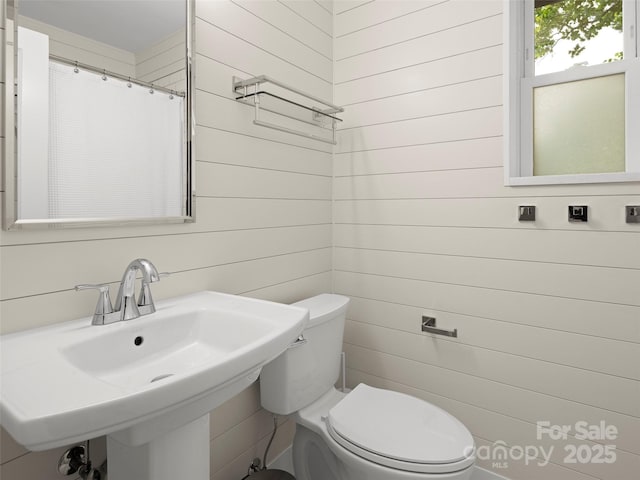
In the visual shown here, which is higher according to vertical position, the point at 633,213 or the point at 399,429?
the point at 633,213

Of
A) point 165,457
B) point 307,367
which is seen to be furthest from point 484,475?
point 165,457

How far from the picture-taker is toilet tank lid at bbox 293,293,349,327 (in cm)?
145

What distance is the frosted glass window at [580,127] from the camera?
143 cm

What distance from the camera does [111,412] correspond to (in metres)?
0.56

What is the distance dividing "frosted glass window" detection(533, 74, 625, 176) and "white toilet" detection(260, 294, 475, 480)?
106 centimetres

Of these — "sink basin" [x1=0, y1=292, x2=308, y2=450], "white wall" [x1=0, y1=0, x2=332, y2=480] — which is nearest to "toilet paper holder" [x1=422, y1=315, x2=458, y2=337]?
"white wall" [x1=0, y1=0, x2=332, y2=480]

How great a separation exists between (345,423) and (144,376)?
71cm

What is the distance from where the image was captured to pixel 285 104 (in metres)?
1.68

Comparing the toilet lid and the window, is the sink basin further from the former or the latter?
the window

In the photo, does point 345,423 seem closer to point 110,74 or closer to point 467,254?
point 467,254

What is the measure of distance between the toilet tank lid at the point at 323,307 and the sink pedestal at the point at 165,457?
584mm

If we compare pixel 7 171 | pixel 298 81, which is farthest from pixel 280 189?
pixel 7 171

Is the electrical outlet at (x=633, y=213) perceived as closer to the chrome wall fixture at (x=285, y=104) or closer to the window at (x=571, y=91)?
the window at (x=571, y=91)

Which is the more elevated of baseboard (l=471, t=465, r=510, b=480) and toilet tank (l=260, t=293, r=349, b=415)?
toilet tank (l=260, t=293, r=349, b=415)
